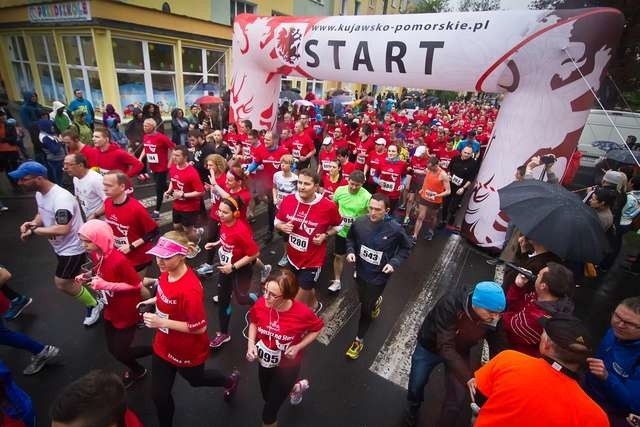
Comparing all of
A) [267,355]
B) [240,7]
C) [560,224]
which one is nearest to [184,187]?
[267,355]

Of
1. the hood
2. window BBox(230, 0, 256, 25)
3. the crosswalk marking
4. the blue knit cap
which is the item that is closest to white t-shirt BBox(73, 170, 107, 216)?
the hood

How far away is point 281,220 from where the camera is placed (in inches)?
167

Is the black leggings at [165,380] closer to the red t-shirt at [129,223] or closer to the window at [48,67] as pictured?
the red t-shirt at [129,223]

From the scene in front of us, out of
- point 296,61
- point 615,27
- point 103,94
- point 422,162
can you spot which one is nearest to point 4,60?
point 103,94

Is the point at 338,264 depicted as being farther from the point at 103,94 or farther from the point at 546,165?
the point at 103,94

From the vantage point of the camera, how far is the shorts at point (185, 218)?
18.0ft

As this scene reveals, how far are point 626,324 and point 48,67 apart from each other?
22.2 metres

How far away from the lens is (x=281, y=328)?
256 centimetres

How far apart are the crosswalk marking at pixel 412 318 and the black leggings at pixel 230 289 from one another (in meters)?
1.75

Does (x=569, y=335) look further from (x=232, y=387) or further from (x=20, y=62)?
(x=20, y=62)

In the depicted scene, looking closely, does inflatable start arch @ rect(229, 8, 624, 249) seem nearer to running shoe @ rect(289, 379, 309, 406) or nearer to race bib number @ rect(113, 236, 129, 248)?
running shoe @ rect(289, 379, 309, 406)

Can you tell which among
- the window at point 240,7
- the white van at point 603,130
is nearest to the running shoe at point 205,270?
the white van at point 603,130

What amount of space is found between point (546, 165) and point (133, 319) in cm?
627

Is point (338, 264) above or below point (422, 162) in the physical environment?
below
